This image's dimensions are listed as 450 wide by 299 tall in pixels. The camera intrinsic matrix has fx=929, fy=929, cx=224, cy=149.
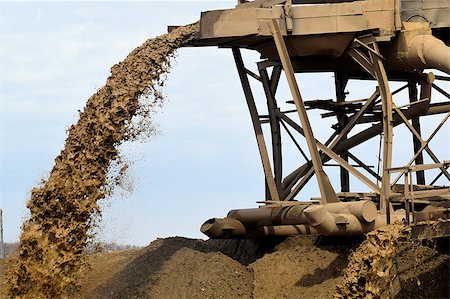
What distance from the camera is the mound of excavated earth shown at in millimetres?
17312

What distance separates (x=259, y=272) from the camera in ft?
63.1

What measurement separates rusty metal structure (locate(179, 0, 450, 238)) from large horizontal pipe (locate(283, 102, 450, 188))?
23mm

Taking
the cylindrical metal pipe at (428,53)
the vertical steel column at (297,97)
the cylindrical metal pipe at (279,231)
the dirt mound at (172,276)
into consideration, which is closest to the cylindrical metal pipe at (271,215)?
the cylindrical metal pipe at (279,231)

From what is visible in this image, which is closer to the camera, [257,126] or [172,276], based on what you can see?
[172,276]

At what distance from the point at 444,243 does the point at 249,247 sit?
5.27 m

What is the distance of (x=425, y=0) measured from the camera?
19.1 meters

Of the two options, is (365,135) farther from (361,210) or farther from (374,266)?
(374,266)

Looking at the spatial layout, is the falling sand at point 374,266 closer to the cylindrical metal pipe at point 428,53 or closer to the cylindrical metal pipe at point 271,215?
the cylindrical metal pipe at point 271,215

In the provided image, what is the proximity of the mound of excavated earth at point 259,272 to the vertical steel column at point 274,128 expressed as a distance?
167cm

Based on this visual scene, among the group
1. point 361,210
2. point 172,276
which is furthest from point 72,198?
point 361,210

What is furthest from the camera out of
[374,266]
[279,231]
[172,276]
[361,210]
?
[279,231]

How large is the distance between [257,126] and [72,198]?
6.43m

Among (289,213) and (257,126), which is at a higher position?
(257,126)

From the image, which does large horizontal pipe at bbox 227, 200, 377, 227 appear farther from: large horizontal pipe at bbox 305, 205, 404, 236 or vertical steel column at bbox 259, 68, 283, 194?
vertical steel column at bbox 259, 68, 283, 194
